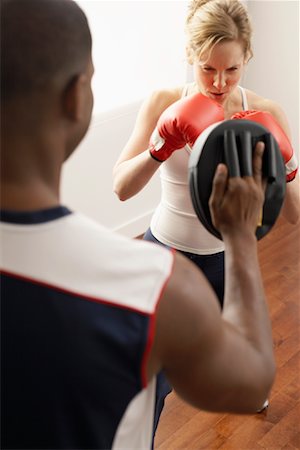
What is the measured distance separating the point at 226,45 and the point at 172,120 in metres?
0.24

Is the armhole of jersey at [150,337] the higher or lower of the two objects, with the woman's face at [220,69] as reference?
higher

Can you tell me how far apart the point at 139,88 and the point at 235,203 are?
1.95m

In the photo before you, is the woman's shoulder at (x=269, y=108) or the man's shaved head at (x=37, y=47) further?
the woman's shoulder at (x=269, y=108)

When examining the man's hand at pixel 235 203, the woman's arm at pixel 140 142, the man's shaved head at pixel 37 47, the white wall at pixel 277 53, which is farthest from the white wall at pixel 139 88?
the man's shaved head at pixel 37 47

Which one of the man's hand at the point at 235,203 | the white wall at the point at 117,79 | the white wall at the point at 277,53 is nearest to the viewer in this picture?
the man's hand at the point at 235,203

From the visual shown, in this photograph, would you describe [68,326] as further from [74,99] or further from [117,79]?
[117,79]

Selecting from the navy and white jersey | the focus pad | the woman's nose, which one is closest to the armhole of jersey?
the navy and white jersey

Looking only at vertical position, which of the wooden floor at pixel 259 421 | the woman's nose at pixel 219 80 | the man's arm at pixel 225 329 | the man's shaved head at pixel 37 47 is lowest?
the wooden floor at pixel 259 421

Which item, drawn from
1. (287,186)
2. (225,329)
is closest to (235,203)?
(225,329)

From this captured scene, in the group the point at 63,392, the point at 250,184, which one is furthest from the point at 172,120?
the point at 63,392

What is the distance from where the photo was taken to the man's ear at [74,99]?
74 cm

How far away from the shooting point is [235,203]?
0.98 meters

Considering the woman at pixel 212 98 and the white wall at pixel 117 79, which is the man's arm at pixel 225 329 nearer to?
the woman at pixel 212 98

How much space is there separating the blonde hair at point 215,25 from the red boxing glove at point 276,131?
19 centimetres
